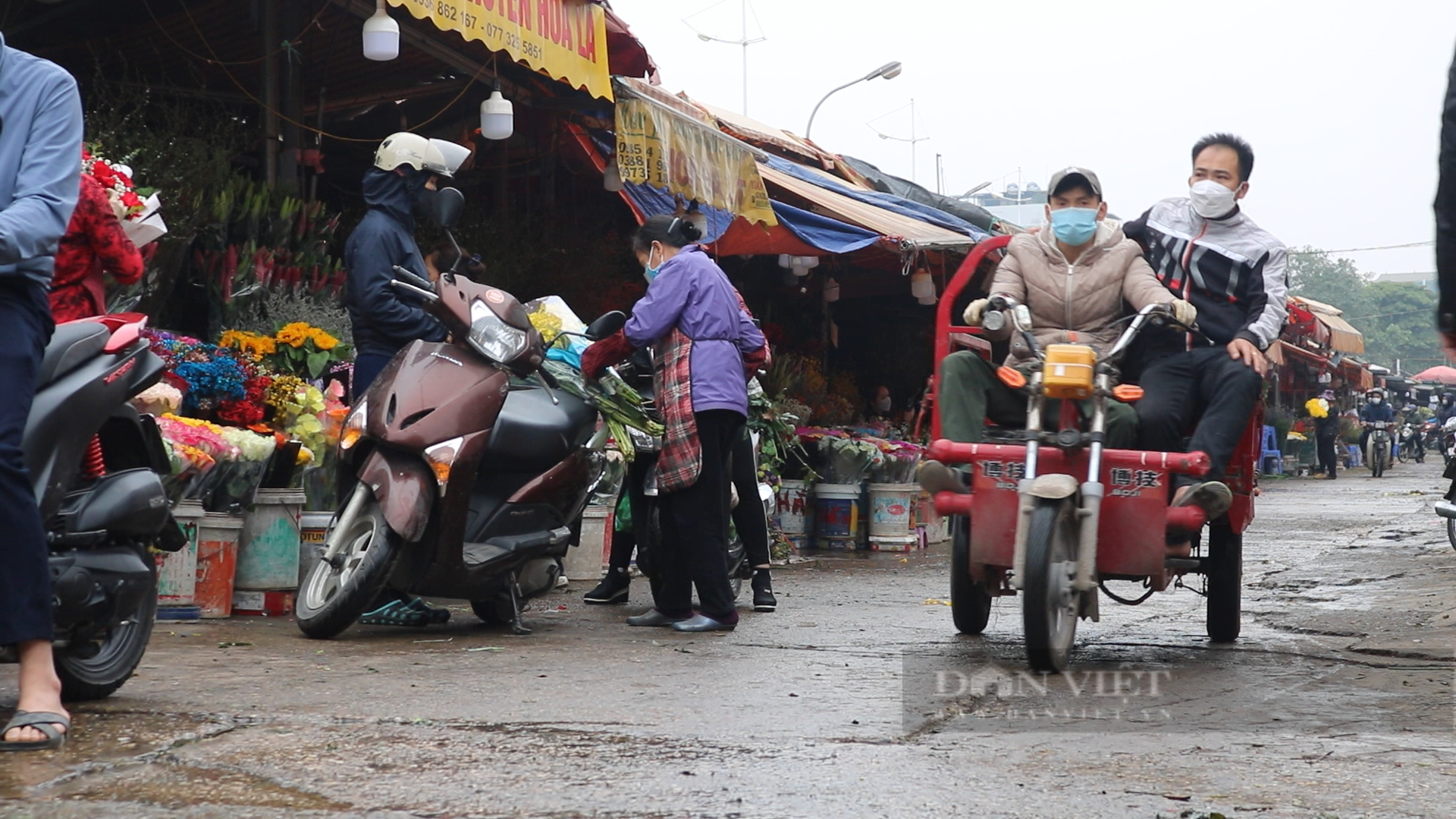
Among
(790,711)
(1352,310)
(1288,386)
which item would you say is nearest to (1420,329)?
(1352,310)

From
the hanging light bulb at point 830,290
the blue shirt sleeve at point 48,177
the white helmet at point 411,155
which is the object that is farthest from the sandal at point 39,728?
the hanging light bulb at point 830,290

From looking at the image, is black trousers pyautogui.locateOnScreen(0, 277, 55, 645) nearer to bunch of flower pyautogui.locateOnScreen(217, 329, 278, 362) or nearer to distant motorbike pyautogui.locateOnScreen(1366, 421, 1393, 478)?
bunch of flower pyautogui.locateOnScreen(217, 329, 278, 362)

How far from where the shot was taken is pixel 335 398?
7598 millimetres

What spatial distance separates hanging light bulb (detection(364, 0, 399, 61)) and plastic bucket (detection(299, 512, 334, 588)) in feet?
8.14

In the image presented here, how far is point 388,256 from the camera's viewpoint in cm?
676

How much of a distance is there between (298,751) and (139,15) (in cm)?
710

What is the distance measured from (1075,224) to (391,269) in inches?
112

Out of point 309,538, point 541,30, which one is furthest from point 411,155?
point 541,30

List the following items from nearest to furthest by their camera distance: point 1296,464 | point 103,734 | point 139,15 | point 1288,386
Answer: point 103,734
point 139,15
point 1296,464
point 1288,386

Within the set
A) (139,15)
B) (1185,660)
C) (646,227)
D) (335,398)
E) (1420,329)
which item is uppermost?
(1420,329)

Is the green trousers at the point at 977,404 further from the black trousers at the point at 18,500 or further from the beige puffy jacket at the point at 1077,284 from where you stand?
the black trousers at the point at 18,500

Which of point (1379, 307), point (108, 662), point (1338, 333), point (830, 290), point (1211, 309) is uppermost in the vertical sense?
point (1379, 307)

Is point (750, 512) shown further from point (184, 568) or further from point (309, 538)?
point (184, 568)

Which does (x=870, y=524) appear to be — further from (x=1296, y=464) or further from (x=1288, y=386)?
(x=1288, y=386)
